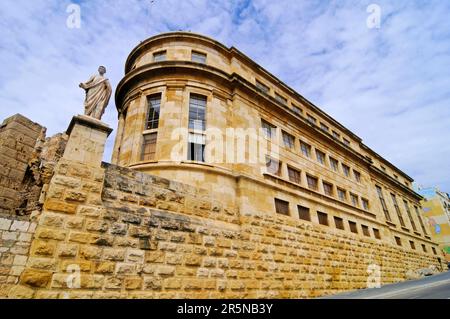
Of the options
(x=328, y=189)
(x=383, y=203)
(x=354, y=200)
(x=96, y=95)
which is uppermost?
(x=383, y=203)

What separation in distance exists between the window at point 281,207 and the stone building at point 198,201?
76 mm

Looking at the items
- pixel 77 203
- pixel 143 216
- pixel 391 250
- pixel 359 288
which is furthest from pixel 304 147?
pixel 77 203

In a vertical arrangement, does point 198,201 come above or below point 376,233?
below

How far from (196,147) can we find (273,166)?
4.57 meters

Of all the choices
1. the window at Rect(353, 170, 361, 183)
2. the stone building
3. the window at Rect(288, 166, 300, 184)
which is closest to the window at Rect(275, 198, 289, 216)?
the stone building

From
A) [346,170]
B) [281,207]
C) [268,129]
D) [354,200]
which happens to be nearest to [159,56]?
[268,129]

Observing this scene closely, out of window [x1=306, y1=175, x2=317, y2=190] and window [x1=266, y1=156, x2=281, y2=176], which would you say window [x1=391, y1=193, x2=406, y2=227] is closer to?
window [x1=306, y1=175, x2=317, y2=190]

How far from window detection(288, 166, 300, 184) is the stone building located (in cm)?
7

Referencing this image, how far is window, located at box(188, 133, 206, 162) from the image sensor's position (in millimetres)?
10719

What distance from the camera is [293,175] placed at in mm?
14289

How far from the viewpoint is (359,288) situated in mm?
13234

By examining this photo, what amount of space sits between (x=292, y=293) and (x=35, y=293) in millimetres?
8454

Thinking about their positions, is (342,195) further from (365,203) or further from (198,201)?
(198,201)
